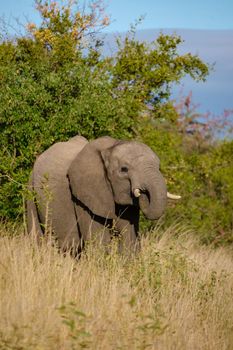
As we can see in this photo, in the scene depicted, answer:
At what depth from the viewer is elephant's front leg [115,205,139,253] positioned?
11.1 meters

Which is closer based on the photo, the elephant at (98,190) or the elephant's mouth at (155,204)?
the elephant's mouth at (155,204)

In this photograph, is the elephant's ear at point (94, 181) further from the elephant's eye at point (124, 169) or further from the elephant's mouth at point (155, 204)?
the elephant's mouth at point (155, 204)

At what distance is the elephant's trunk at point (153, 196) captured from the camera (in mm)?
10398

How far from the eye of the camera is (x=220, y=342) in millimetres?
8305

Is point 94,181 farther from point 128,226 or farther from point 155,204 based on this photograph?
point 155,204

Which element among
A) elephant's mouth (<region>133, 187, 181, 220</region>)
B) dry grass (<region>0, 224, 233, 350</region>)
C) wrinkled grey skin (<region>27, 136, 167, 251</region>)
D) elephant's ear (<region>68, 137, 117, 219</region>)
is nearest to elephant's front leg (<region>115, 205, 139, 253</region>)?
wrinkled grey skin (<region>27, 136, 167, 251</region>)

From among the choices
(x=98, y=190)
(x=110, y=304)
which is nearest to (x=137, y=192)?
(x=98, y=190)

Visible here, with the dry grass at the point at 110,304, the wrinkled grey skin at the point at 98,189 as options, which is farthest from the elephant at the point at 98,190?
the dry grass at the point at 110,304

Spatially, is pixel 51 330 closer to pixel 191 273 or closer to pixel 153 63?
pixel 191 273

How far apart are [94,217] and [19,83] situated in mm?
3585

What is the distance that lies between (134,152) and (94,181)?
2.81 feet

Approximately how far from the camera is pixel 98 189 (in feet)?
37.4

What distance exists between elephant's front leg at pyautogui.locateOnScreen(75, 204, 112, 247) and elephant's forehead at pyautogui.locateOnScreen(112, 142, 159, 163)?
2.92 feet

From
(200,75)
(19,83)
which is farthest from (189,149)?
(19,83)
